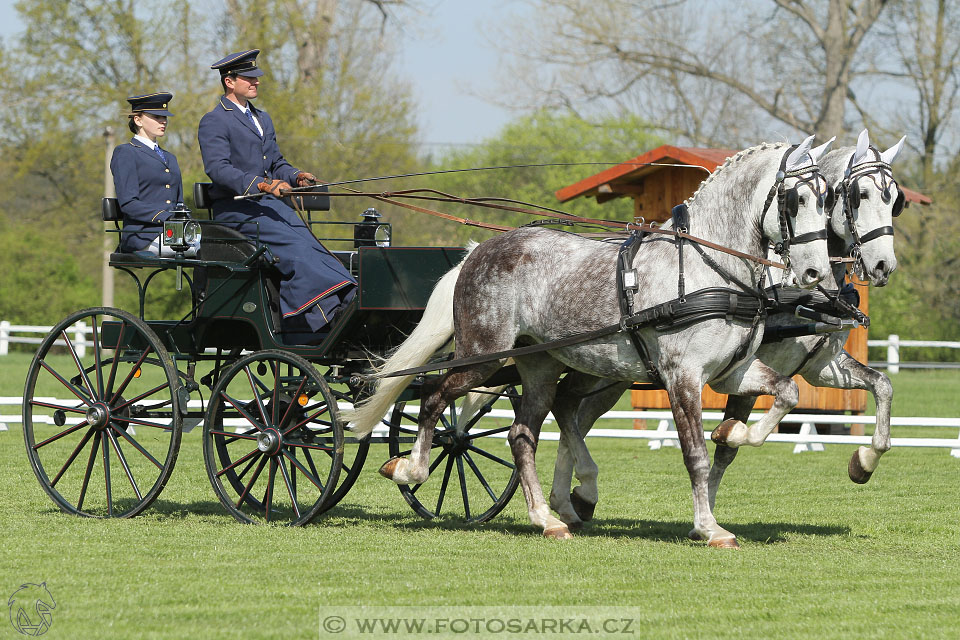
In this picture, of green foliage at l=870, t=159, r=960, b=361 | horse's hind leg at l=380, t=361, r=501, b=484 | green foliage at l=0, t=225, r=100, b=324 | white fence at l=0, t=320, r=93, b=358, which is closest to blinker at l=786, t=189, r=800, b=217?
horse's hind leg at l=380, t=361, r=501, b=484

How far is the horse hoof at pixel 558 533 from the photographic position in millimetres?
6934

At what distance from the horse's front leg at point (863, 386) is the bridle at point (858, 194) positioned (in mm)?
912

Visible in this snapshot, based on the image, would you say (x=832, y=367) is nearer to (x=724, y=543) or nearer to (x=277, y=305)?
(x=724, y=543)

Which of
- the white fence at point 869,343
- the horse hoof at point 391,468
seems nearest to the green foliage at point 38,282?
the white fence at point 869,343

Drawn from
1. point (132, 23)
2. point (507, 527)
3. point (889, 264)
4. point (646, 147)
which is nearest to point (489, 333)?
point (507, 527)

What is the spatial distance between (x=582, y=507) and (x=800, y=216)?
7.62ft

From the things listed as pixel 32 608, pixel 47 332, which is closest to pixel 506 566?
pixel 32 608

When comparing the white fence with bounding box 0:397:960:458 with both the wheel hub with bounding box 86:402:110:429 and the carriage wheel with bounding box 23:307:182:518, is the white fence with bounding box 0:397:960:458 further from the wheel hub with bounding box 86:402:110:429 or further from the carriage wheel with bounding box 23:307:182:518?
the wheel hub with bounding box 86:402:110:429

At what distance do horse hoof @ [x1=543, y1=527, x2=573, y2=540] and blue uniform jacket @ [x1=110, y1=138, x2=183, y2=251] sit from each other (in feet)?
9.68

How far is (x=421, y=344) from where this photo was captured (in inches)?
291

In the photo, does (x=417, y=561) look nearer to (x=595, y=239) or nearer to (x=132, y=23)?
(x=595, y=239)

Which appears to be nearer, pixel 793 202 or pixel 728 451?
pixel 793 202

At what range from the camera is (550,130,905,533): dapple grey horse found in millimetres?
6223

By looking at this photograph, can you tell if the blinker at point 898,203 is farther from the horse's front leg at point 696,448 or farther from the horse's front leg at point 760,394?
the horse's front leg at point 696,448
